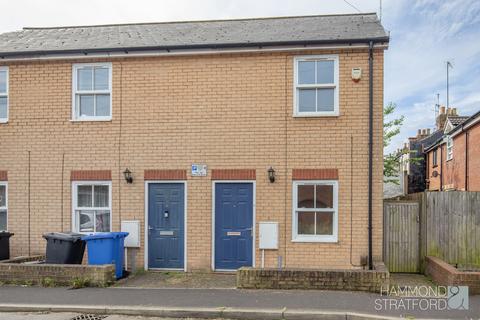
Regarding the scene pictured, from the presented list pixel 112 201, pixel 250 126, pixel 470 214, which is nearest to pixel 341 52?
pixel 250 126

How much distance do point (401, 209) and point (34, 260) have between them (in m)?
8.18

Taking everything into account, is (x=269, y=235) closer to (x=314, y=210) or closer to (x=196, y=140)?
(x=314, y=210)

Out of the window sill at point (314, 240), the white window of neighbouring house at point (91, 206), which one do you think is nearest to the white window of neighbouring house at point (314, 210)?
the window sill at point (314, 240)

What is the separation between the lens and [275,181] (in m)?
9.47

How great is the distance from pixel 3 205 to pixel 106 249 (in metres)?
3.38

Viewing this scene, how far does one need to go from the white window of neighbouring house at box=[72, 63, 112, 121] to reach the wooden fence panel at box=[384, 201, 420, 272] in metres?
6.82

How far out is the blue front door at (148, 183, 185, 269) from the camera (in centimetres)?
973

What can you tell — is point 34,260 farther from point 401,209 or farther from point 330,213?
point 401,209

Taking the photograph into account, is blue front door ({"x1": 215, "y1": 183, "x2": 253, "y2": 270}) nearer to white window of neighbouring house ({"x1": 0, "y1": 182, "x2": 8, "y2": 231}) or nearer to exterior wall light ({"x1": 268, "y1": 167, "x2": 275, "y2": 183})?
exterior wall light ({"x1": 268, "y1": 167, "x2": 275, "y2": 183})

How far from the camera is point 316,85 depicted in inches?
372

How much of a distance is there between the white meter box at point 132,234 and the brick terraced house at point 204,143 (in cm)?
15

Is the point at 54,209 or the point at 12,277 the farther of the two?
the point at 54,209

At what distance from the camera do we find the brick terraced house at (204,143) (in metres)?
9.33

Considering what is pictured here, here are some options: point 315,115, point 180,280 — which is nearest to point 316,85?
point 315,115
